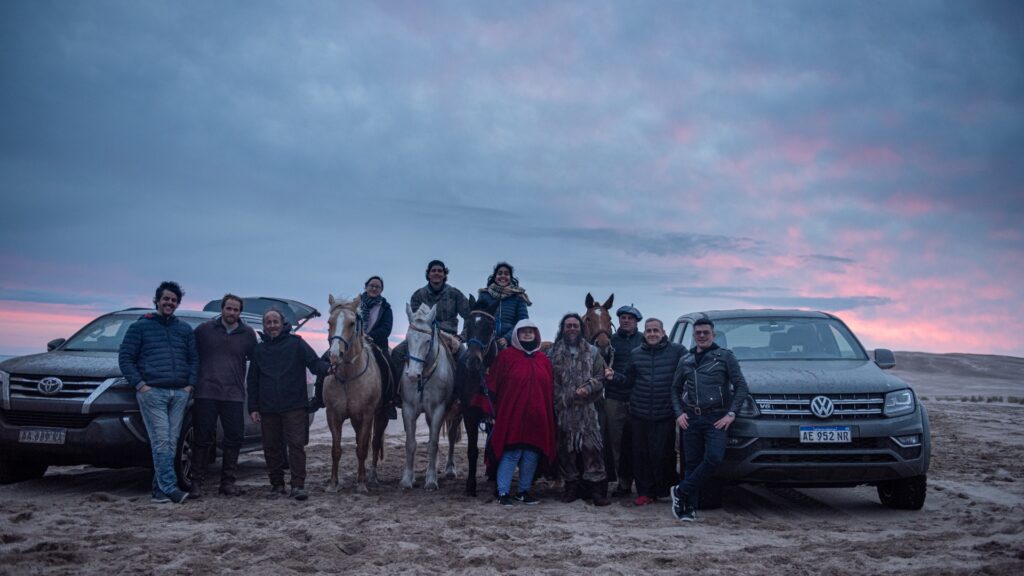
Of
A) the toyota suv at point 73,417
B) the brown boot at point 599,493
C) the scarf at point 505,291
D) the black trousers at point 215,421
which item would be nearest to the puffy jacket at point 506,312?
the scarf at point 505,291

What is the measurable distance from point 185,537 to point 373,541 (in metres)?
1.61

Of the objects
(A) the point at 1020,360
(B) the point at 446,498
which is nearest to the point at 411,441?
(B) the point at 446,498

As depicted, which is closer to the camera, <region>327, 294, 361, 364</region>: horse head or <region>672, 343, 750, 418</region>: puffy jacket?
<region>672, 343, 750, 418</region>: puffy jacket

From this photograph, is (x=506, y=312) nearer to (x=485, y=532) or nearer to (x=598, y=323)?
(x=598, y=323)

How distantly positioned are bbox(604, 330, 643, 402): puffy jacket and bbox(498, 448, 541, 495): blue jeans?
1.10 meters

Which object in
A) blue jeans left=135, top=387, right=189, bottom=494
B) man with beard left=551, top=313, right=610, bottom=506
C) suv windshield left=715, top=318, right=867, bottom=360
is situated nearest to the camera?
blue jeans left=135, top=387, right=189, bottom=494

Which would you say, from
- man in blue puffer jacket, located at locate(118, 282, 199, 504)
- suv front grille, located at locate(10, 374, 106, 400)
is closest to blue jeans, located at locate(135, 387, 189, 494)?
man in blue puffer jacket, located at locate(118, 282, 199, 504)

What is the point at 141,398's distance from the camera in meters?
7.73

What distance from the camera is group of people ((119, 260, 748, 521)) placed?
7844mm

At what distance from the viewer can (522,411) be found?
8008 millimetres

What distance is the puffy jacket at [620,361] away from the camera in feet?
27.5

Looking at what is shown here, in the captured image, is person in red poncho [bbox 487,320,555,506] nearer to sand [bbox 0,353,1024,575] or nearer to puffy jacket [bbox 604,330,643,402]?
sand [bbox 0,353,1024,575]

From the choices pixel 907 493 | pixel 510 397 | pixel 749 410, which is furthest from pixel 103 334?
pixel 907 493

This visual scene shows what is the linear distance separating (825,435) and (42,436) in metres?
8.05
